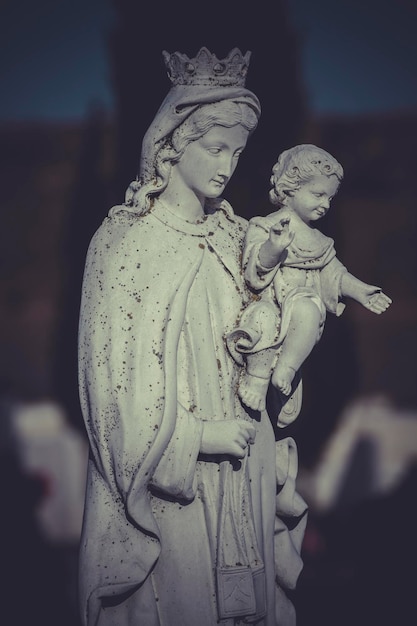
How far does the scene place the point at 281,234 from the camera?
412 cm

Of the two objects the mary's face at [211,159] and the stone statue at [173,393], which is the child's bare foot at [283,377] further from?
the mary's face at [211,159]

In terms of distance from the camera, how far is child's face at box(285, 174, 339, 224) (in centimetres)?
432

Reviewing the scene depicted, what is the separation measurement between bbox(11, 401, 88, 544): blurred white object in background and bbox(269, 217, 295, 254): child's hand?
5.94m

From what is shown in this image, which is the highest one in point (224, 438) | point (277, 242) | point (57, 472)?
point (277, 242)

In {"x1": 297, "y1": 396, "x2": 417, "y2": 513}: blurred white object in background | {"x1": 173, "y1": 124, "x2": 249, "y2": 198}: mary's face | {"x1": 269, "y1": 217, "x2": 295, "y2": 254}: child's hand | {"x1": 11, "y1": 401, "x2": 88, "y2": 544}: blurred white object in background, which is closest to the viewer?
{"x1": 269, "y1": 217, "x2": 295, "y2": 254}: child's hand

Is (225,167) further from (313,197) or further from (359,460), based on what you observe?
(359,460)

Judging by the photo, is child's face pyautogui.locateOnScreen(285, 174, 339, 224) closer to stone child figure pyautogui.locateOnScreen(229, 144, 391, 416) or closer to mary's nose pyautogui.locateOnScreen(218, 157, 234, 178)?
stone child figure pyautogui.locateOnScreen(229, 144, 391, 416)

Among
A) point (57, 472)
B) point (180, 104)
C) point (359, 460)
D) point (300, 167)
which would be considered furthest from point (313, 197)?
point (359, 460)

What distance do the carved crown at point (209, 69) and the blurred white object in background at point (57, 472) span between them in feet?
19.6

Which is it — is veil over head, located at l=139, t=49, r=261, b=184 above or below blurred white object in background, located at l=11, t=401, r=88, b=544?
above

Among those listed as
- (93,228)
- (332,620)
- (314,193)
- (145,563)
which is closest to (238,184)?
(93,228)

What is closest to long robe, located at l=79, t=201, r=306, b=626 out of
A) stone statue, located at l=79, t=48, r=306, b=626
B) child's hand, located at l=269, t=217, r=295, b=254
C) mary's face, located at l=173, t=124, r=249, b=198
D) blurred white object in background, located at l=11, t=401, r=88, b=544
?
stone statue, located at l=79, t=48, r=306, b=626

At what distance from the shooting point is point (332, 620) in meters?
7.62

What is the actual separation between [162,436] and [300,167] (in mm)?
1182
